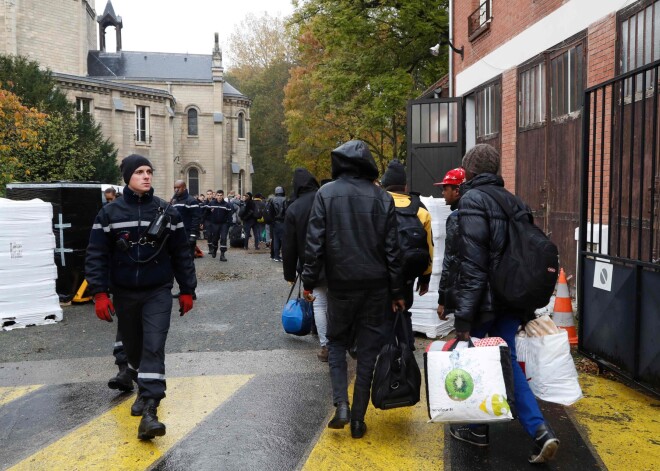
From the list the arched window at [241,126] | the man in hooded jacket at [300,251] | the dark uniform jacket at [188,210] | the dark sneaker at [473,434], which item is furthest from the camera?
the arched window at [241,126]

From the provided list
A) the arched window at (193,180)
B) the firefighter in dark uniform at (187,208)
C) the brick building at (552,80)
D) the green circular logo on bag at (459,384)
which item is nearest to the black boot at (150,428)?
the green circular logo on bag at (459,384)

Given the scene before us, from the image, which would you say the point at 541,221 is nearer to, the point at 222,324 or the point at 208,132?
the point at 222,324

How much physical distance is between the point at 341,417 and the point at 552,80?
716 cm

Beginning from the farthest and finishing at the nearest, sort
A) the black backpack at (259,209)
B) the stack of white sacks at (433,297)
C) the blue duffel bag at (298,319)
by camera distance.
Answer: the black backpack at (259,209), the stack of white sacks at (433,297), the blue duffel bag at (298,319)

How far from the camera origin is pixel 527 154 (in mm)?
10570

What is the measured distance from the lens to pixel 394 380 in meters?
4.30

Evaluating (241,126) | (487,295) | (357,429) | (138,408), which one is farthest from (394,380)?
(241,126)

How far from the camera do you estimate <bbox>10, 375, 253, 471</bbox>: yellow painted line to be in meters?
4.02

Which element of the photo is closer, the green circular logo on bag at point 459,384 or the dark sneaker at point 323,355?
the green circular logo on bag at point 459,384

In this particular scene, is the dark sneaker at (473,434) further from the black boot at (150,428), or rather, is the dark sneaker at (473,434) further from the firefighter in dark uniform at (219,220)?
the firefighter in dark uniform at (219,220)

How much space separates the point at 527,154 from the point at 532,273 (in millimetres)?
7262

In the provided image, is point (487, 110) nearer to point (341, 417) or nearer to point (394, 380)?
point (394, 380)

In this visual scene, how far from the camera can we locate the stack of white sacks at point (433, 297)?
740 cm

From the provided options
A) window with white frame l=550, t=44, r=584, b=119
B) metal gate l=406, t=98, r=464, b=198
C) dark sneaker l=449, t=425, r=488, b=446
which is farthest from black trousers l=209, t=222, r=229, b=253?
dark sneaker l=449, t=425, r=488, b=446
